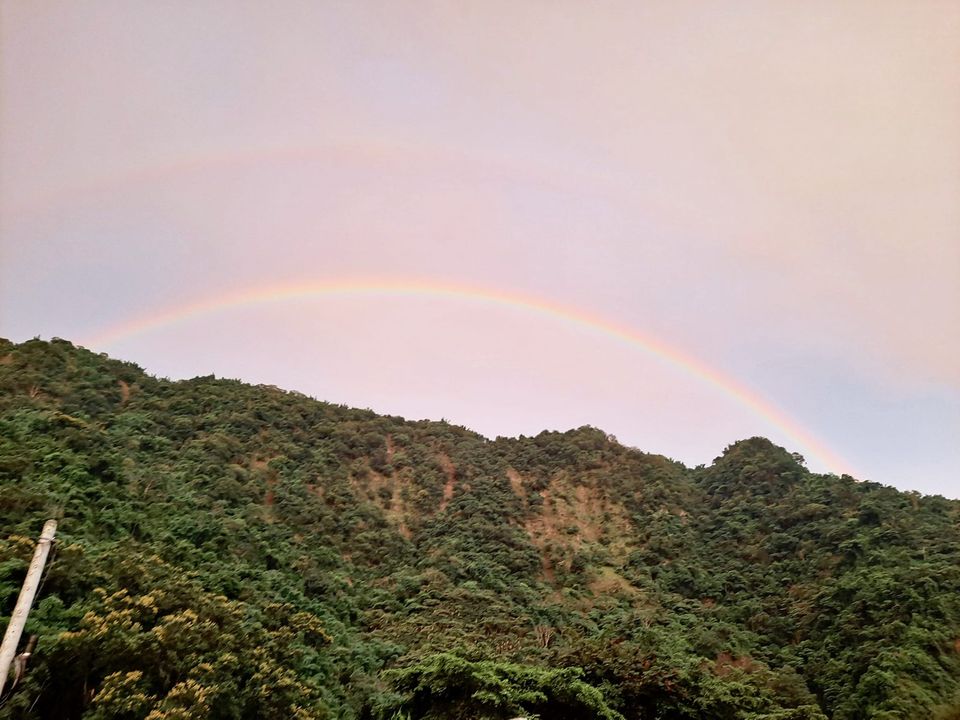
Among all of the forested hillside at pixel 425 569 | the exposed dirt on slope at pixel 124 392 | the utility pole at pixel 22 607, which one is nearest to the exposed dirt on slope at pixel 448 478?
the forested hillside at pixel 425 569

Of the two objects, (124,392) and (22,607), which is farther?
(124,392)

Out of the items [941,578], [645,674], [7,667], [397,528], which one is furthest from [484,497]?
[7,667]

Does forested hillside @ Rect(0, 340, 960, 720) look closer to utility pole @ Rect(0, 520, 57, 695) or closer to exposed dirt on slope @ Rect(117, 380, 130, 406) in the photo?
exposed dirt on slope @ Rect(117, 380, 130, 406)

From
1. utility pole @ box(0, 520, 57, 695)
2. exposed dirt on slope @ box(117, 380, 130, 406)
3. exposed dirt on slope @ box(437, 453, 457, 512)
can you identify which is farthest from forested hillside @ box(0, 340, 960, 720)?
utility pole @ box(0, 520, 57, 695)

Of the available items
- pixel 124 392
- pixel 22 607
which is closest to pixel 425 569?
pixel 124 392

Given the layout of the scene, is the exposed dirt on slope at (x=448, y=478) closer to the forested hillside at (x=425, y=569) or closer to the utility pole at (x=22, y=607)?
the forested hillside at (x=425, y=569)

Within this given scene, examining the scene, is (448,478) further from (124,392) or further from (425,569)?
(124,392)
